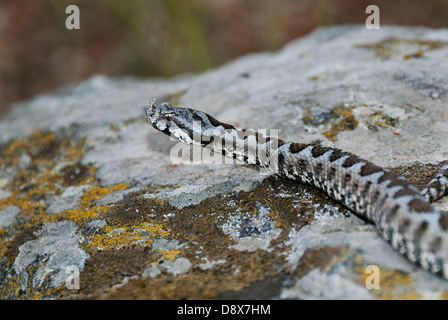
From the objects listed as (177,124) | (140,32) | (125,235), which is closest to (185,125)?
(177,124)

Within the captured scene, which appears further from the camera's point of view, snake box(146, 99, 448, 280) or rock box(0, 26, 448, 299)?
rock box(0, 26, 448, 299)

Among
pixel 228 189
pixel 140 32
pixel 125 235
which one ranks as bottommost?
pixel 125 235

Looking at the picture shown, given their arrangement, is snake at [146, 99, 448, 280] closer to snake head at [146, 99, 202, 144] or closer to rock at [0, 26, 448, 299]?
snake head at [146, 99, 202, 144]

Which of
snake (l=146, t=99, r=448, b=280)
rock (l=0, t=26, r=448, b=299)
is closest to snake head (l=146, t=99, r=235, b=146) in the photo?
snake (l=146, t=99, r=448, b=280)

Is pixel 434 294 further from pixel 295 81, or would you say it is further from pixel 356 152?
pixel 295 81

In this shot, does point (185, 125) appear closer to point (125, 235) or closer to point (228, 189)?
point (228, 189)

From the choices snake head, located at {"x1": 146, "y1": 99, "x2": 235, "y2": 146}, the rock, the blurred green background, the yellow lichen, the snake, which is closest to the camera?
the snake

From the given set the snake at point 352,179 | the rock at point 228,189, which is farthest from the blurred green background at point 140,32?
the snake at point 352,179
